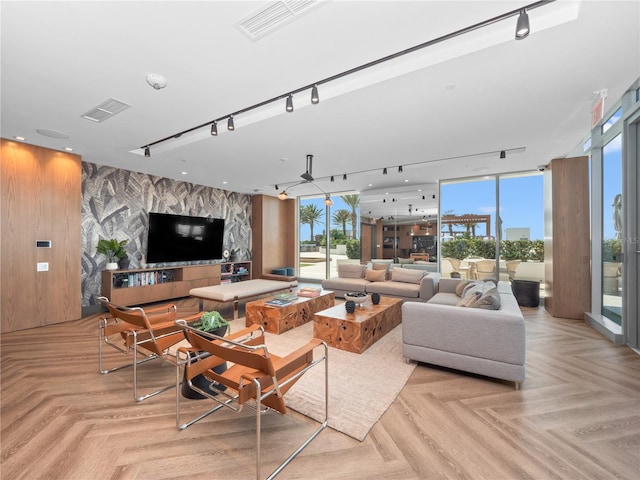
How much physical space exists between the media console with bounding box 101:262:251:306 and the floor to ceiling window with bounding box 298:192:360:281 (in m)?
2.88

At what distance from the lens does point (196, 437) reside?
6.46 ft

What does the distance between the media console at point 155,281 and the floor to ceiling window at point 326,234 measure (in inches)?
113

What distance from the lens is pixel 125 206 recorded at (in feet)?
19.5

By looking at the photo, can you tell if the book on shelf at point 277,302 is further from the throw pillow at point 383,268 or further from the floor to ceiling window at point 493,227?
the floor to ceiling window at point 493,227

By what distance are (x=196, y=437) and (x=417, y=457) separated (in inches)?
58.4

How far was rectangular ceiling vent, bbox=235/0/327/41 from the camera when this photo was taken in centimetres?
181

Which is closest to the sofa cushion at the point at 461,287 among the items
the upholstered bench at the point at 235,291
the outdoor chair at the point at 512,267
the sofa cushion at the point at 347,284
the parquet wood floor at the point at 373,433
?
the parquet wood floor at the point at 373,433

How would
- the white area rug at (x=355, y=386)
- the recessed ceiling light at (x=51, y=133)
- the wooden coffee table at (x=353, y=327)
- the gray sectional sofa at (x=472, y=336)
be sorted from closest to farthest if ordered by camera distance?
the white area rug at (x=355, y=386) < the gray sectional sofa at (x=472, y=336) < the wooden coffee table at (x=353, y=327) < the recessed ceiling light at (x=51, y=133)

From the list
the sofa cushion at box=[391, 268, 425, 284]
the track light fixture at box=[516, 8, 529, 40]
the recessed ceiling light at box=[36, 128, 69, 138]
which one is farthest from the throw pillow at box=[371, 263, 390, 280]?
the recessed ceiling light at box=[36, 128, 69, 138]

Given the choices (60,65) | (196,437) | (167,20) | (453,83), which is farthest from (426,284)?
(60,65)

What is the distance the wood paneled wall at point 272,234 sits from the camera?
8.68m

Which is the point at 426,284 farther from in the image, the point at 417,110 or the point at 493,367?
the point at 417,110

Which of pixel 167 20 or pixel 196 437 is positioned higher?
pixel 167 20

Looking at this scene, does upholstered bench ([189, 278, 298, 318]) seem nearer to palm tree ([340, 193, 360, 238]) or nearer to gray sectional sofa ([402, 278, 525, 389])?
gray sectional sofa ([402, 278, 525, 389])
